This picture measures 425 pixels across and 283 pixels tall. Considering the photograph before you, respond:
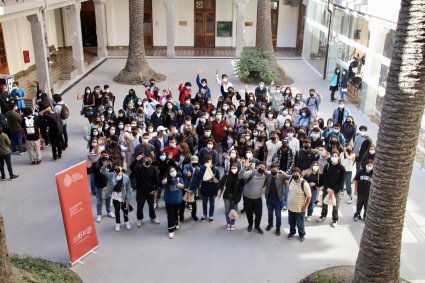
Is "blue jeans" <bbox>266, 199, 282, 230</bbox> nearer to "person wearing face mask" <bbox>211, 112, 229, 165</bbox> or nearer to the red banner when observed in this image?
"person wearing face mask" <bbox>211, 112, 229, 165</bbox>

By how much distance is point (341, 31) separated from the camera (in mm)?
20297

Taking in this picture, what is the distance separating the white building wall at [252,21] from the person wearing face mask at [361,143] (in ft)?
64.8

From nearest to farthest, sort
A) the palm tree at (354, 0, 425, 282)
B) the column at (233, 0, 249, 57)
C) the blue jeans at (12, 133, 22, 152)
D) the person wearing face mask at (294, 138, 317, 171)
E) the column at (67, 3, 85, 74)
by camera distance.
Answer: the palm tree at (354, 0, 425, 282)
the person wearing face mask at (294, 138, 317, 171)
the blue jeans at (12, 133, 22, 152)
the column at (67, 3, 85, 74)
the column at (233, 0, 249, 57)

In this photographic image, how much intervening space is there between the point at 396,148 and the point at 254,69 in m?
15.3

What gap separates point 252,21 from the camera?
29.7 m

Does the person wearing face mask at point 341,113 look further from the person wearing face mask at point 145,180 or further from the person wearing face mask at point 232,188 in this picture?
the person wearing face mask at point 145,180

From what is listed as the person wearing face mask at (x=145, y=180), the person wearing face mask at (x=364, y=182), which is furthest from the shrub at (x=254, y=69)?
the person wearing face mask at (x=145, y=180)

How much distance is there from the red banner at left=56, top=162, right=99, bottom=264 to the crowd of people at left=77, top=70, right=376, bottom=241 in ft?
2.67

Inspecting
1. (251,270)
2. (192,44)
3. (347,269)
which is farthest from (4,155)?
(192,44)

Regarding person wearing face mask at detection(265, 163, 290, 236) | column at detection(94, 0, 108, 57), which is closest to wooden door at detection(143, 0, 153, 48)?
column at detection(94, 0, 108, 57)

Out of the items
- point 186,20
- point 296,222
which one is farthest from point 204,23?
point 296,222

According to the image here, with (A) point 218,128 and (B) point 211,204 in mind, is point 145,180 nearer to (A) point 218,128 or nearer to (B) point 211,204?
(B) point 211,204

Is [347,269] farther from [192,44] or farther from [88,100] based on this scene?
[192,44]

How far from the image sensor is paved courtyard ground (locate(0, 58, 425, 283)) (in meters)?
8.03
